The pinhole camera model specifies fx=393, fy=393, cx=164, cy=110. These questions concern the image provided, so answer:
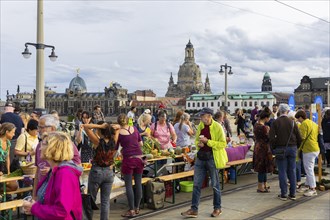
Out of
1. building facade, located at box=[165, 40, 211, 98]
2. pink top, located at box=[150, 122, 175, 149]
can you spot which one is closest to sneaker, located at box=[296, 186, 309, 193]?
pink top, located at box=[150, 122, 175, 149]

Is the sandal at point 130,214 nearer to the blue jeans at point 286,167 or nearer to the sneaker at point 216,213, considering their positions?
the sneaker at point 216,213

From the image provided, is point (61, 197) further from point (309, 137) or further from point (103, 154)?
point (309, 137)

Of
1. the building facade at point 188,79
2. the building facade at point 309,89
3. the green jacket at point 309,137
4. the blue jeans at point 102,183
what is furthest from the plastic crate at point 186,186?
the building facade at point 188,79

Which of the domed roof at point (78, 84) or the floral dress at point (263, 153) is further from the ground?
the domed roof at point (78, 84)

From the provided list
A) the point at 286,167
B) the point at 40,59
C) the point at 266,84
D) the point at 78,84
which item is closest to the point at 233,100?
the point at 266,84

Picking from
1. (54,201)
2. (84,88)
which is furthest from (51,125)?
(84,88)

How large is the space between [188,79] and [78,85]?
165 ft

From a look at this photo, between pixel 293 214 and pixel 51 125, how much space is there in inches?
185

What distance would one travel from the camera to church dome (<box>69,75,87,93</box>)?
159 metres

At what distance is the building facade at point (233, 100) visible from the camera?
438ft

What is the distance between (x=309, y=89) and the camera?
112 m

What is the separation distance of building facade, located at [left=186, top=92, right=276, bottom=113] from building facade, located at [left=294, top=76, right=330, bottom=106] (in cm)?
1618

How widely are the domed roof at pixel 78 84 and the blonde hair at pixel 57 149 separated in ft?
519

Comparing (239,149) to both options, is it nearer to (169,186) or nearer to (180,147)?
(180,147)
